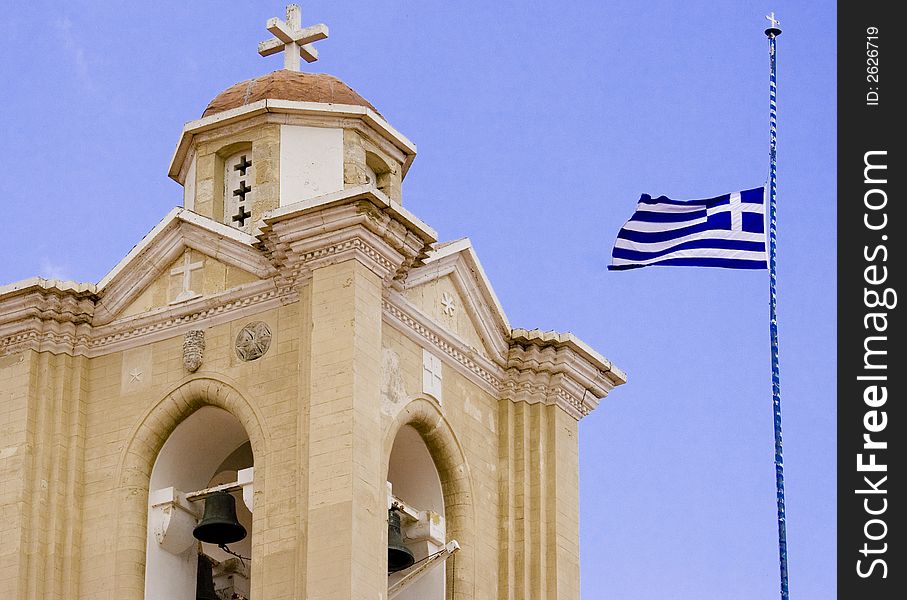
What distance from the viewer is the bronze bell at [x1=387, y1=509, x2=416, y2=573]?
3559cm

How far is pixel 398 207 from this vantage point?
116 feet

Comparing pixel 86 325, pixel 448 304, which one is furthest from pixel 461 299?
pixel 86 325

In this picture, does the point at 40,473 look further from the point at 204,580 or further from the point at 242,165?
the point at 242,165

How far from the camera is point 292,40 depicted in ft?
131

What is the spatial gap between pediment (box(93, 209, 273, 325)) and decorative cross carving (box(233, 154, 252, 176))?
1.42 m

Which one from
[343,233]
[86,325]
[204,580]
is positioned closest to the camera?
[343,233]

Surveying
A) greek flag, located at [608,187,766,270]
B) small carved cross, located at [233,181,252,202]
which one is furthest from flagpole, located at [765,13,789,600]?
small carved cross, located at [233,181,252,202]

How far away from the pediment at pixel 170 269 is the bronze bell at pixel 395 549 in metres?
3.76

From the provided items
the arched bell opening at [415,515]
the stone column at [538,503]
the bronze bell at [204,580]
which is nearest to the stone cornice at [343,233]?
the arched bell opening at [415,515]

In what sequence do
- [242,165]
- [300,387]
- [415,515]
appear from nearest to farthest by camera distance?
1. [300,387]
2. [415,515]
3. [242,165]

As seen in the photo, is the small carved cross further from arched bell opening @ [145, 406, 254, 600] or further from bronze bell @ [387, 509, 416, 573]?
bronze bell @ [387, 509, 416, 573]

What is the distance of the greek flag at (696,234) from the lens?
36.5 metres

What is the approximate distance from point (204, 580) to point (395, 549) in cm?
307
